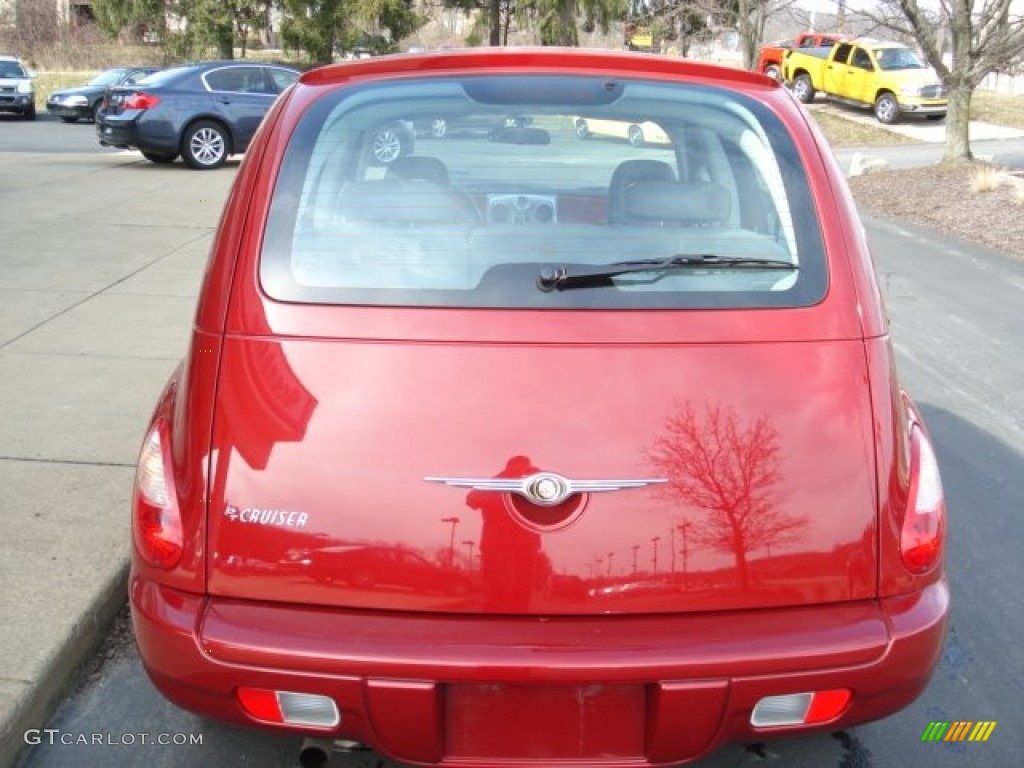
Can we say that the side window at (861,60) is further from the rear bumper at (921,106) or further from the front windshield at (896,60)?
the rear bumper at (921,106)

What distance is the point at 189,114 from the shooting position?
16.5 m

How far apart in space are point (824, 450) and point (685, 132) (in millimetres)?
1037

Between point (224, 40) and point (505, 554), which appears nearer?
point (505, 554)

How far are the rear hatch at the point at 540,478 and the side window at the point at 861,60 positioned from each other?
2866 cm

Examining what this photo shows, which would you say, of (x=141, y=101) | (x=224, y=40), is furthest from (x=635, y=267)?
(x=224, y=40)

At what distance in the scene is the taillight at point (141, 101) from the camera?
16.4 meters

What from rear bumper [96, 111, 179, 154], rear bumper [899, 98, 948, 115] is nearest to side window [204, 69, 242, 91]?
rear bumper [96, 111, 179, 154]

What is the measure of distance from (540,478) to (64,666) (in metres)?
1.83

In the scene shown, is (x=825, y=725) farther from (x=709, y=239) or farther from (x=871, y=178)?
(x=871, y=178)

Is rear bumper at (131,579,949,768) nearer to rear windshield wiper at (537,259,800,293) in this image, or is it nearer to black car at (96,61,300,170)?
rear windshield wiper at (537,259,800,293)

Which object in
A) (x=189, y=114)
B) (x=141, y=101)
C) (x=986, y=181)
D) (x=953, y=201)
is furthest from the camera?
(x=189, y=114)

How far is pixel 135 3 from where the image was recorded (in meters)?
39.1

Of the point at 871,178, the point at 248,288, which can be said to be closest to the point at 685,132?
the point at 248,288

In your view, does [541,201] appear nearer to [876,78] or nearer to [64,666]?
[64,666]
